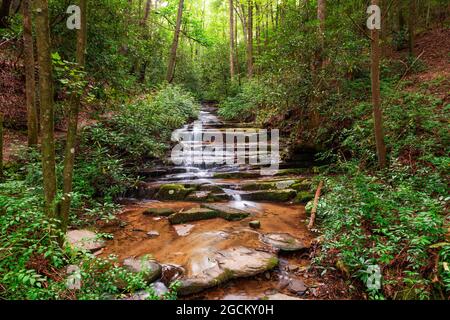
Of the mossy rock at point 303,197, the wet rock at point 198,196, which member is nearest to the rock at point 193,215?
the wet rock at point 198,196

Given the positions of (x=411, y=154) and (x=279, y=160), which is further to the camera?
(x=279, y=160)

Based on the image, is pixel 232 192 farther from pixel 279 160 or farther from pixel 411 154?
pixel 411 154

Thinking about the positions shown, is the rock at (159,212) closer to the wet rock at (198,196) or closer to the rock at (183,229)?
the rock at (183,229)

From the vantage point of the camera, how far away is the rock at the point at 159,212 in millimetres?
6820

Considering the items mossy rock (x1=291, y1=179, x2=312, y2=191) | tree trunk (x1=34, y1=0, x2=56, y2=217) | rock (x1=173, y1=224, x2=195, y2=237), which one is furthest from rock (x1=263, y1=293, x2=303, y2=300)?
mossy rock (x1=291, y1=179, x2=312, y2=191)

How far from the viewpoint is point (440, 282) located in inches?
128

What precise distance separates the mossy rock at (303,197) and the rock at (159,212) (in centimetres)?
319

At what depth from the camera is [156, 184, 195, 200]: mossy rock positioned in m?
8.02

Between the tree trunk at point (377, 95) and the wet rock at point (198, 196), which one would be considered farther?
the wet rock at point (198, 196)

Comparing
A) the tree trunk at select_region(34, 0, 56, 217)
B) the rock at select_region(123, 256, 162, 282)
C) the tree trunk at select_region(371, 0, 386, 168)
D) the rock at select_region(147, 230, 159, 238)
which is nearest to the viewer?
the tree trunk at select_region(34, 0, 56, 217)

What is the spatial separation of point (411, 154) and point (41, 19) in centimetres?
720

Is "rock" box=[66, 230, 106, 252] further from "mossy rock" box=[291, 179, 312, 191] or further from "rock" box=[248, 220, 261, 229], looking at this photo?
"mossy rock" box=[291, 179, 312, 191]

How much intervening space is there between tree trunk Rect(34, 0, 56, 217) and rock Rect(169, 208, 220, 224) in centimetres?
270
